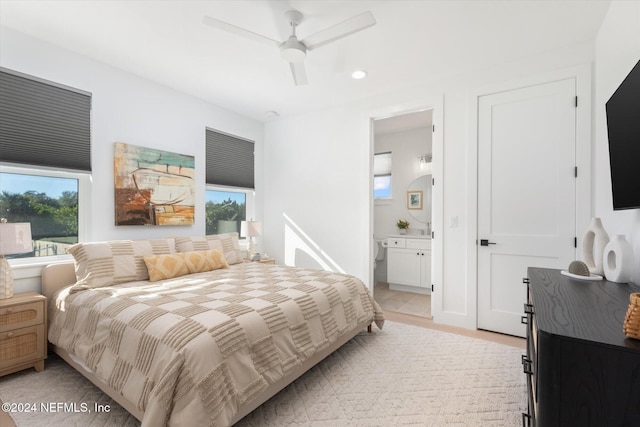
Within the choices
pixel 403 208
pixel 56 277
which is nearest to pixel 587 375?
pixel 56 277

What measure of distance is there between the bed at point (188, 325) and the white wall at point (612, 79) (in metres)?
1.84

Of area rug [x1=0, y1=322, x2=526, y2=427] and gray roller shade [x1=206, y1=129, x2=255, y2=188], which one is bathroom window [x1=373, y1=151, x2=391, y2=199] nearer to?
gray roller shade [x1=206, y1=129, x2=255, y2=188]

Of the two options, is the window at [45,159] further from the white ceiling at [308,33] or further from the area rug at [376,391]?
the area rug at [376,391]

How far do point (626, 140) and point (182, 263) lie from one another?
3.24m

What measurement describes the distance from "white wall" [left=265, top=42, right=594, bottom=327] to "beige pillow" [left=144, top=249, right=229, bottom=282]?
4.79 feet

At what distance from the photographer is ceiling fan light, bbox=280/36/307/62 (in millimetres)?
2158

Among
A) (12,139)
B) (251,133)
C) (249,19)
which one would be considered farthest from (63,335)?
(251,133)

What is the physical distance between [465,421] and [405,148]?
4.27 metres

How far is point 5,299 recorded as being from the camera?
7.06ft

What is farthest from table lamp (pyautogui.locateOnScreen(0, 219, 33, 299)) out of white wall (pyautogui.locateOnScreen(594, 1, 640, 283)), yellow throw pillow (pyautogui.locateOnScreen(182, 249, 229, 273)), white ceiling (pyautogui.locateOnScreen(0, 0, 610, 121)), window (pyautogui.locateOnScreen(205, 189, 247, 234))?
white wall (pyautogui.locateOnScreen(594, 1, 640, 283))

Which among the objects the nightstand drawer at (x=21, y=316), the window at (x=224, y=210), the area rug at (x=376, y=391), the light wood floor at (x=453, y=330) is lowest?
the light wood floor at (x=453, y=330)

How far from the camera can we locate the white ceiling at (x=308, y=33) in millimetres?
2135

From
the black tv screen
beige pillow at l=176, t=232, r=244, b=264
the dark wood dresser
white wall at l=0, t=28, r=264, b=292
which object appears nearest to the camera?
the dark wood dresser

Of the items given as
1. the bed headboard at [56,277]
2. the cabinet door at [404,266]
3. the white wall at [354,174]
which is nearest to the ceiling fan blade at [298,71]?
the white wall at [354,174]
